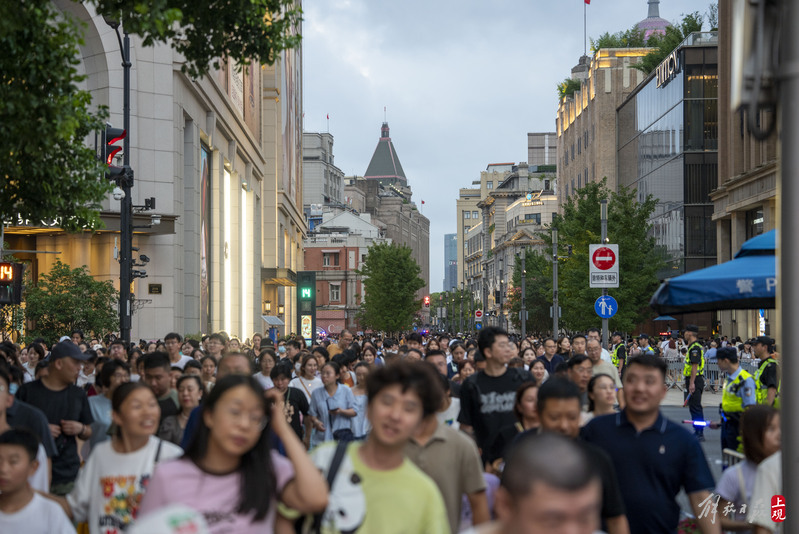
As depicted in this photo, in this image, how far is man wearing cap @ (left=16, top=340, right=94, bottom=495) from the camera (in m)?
8.15

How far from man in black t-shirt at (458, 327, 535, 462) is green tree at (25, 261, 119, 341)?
983 inches

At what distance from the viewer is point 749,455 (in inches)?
249

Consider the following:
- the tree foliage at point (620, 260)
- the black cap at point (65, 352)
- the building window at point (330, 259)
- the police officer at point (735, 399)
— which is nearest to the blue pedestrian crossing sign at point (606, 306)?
the police officer at point (735, 399)

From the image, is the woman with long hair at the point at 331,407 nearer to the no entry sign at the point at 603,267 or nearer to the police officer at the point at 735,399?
the police officer at the point at 735,399

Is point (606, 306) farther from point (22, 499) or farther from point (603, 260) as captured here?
point (22, 499)

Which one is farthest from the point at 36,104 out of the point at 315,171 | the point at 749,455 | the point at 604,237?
the point at 315,171

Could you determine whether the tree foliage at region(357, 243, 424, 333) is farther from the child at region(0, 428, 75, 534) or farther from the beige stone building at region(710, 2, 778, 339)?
the child at region(0, 428, 75, 534)

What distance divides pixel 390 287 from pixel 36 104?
88.6 metres

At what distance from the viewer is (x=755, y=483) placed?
582 centimetres

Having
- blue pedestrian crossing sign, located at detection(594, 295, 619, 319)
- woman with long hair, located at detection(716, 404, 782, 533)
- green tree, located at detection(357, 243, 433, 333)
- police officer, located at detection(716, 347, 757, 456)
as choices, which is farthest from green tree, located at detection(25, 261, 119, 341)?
green tree, located at detection(357, 243, 433, 333)

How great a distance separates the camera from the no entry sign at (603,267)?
24750 mm

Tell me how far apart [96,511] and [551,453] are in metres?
3.51

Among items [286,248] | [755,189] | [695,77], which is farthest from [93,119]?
[286,248]

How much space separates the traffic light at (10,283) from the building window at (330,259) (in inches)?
4525
